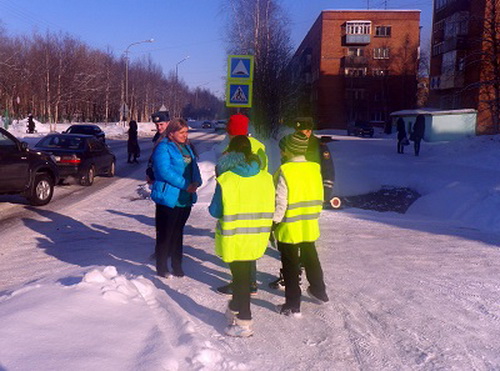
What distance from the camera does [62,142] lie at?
15.0 m

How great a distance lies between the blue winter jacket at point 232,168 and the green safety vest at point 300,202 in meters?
0.51

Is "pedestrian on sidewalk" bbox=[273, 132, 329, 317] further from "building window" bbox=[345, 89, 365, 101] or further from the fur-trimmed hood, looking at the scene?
"building window" bbox=[345, 89, 365, 101]

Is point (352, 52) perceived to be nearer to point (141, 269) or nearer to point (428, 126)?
point (428, 126)

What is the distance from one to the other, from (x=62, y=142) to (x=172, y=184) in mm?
10701

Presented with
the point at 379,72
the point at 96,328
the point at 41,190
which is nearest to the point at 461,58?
the point at 379,72

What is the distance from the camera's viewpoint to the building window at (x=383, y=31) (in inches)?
2470

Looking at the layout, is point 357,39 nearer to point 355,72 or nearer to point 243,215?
point 355,72

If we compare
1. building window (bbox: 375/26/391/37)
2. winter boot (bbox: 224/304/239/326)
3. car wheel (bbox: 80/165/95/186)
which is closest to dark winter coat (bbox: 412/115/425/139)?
car wheel (bbox: 80/165/95/186)

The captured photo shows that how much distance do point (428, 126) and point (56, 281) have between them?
38.9 m

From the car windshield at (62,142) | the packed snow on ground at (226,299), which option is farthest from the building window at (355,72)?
Result: the packed snow on ground at (226,299)

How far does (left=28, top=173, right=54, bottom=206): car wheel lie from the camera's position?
10.8 metres

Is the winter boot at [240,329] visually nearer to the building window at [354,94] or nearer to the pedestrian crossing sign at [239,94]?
the pedestrian crossing sign at [239,94]

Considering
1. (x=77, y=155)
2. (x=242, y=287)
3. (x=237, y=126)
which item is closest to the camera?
(x=242, y=287)

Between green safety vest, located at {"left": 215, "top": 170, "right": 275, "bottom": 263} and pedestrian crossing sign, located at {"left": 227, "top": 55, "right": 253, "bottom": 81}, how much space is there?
253 inches
